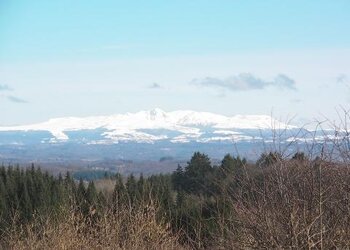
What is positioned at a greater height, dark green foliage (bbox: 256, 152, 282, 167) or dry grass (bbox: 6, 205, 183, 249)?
dark green foliage (bbox: 256, 152, 282, 167)

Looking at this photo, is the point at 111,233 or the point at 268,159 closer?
the point at 268,159

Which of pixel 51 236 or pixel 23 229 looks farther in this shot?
pixel 23 229

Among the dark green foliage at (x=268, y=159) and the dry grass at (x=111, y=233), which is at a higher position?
the dark green foliage at (x=268, y=159)

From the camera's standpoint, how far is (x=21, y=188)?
134 ft

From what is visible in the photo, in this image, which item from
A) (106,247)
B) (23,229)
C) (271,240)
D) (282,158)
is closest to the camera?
(271,240)

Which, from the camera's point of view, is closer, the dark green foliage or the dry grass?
the dark green foliage

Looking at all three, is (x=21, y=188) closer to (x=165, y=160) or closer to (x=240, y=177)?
(x=240, y=177)

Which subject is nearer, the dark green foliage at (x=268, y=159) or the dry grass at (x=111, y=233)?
the dark green foliage at (x=268, y=159)

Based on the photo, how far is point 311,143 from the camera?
18.5ft

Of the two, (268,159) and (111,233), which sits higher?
(268,159)

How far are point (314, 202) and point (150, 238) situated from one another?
4404mm

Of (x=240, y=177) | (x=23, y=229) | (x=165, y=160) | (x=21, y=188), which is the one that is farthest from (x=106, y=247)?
(x=165, y=160)

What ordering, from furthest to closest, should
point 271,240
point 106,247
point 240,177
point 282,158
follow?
point 106,247 → point 240,177 → point 282,158 → point 271,240

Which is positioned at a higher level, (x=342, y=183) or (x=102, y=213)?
(x=342, y=183)
